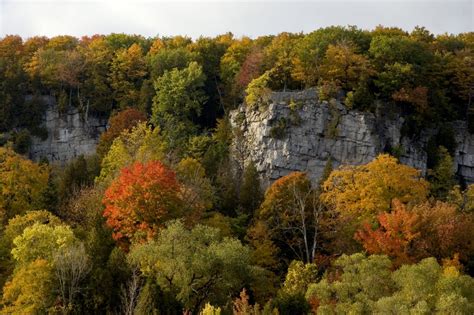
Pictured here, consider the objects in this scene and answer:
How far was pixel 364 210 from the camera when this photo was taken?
51.1m

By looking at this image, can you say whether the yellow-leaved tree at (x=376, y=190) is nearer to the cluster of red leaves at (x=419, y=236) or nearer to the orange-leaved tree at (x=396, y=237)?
the cluster of red leaves at (x=419, y=236)

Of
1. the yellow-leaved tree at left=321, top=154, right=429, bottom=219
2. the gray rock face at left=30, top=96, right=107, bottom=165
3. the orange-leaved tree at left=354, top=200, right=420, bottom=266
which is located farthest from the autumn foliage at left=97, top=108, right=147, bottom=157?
the orange-leaved tree at left=354, top=200, right=420, bottom=266

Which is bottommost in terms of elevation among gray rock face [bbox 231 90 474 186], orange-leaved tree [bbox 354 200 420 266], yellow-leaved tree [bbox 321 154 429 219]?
orange-leaved tree [bbox 354 200 420 266]

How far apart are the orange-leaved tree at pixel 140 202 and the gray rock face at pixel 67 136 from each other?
26.6 m

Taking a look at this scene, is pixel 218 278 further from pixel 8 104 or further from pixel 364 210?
pixel 8 104

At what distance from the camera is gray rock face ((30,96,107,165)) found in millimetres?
74625

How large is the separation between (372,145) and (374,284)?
2580 centimetres

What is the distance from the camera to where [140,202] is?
47.8 metres

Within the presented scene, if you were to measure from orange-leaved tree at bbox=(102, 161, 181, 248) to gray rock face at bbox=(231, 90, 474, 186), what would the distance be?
1728 cm

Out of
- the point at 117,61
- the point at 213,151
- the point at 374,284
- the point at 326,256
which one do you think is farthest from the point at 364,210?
the point at 117,61

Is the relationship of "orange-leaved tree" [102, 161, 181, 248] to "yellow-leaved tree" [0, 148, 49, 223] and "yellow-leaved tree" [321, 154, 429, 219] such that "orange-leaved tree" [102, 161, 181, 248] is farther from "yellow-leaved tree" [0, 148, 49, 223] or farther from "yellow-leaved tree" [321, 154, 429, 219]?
"yellow-leaved tree" [321, 154, 429, 219]

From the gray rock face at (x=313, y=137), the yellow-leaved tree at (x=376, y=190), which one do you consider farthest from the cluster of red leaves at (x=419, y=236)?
the gray rock face at (x=313, y=137)

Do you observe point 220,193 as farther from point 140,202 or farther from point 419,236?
point 419,236

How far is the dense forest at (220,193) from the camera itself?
134ft
